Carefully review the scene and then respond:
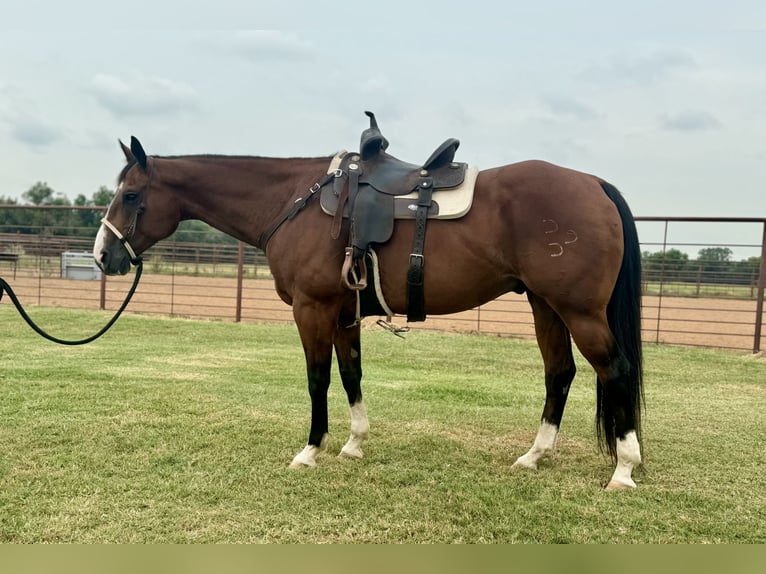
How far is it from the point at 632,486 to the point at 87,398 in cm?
415

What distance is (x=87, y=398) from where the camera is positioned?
4.56m

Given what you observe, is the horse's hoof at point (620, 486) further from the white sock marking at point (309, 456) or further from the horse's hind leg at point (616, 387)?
the white sock marking at point (309, 456)

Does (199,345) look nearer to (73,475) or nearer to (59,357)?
(59,357)

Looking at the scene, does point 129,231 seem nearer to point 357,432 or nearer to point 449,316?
point 357,432

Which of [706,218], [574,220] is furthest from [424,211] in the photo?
[706,218]

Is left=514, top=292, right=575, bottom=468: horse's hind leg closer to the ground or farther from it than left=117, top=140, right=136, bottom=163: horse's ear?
closer to the ground

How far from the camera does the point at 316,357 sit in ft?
10.7

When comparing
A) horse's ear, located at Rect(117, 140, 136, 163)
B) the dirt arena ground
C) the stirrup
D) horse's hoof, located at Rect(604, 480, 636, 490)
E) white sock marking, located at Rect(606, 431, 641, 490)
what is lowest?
the dirt arena ground

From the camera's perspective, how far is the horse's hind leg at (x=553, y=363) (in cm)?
344

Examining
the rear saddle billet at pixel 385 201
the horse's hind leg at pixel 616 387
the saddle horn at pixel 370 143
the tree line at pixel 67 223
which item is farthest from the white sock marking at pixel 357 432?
the tree line at pixel 67 223

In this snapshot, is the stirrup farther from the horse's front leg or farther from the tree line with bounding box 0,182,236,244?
the tree line with bounding box 0,182,236,244

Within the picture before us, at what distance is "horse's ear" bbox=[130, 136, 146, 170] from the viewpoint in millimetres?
3338

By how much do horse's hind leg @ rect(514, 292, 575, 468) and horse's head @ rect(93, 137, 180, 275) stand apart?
2.43 m

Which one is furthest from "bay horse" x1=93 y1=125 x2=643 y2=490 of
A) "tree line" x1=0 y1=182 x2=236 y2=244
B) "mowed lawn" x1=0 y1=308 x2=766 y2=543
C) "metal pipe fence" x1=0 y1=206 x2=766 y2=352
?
"tree line" x1=0 y1=182 x2=236 y2=244
